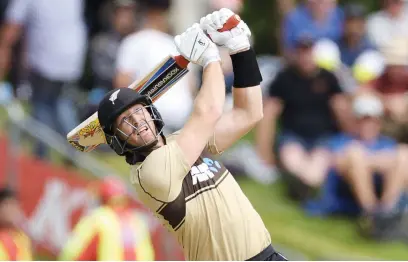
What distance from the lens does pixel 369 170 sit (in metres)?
9.77

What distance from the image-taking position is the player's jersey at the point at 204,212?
509 cm

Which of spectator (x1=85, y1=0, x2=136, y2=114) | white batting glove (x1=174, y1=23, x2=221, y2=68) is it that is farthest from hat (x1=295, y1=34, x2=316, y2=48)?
white batting glove (x1=174, y1=23, x2=221, y2=68)

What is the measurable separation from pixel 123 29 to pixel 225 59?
1.52 metres

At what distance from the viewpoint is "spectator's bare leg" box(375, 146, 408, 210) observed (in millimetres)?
9691

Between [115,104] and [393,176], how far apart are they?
5167 mm

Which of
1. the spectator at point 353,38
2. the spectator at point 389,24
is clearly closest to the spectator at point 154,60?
the spectator at point 353,38

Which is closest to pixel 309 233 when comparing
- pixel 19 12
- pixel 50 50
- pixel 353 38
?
pixel 353 38

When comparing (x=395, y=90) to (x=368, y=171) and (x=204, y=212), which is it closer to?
(x=368, y=171)

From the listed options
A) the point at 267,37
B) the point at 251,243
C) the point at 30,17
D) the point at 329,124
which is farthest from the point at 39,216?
the point at 251,243

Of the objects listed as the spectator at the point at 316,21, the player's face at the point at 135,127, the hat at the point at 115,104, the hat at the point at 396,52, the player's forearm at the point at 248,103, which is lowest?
the hat at the point at 396,52

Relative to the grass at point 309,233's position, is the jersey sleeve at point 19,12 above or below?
above

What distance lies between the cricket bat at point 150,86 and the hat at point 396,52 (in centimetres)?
538

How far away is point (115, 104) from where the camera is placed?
5145 millimetres

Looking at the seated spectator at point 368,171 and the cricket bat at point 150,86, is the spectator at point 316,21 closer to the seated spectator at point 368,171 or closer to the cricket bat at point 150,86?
the seated spectator at point 368,171
